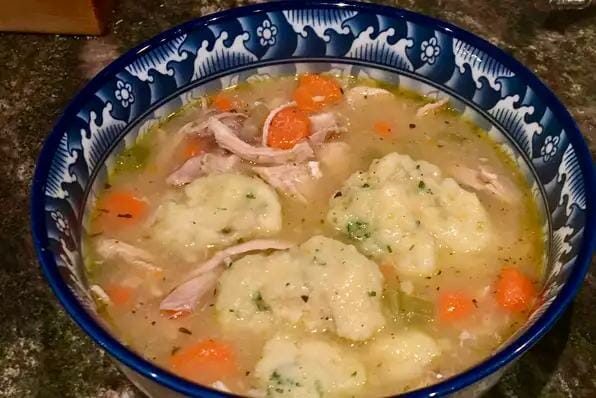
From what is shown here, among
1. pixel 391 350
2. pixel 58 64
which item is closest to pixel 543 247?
pixel 391 350

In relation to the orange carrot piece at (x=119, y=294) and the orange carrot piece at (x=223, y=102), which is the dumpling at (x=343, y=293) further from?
the orange carrot piece at (x=223, y=102)

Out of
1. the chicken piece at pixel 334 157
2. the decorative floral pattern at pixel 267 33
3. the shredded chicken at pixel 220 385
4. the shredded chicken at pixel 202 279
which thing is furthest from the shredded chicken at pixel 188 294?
the decorative floral pattern at pixel 267 33

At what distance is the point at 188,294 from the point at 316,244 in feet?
0.77

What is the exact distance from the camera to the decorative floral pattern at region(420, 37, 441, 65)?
1.62m

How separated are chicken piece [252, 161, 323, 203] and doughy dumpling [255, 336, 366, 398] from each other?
0.35 metres

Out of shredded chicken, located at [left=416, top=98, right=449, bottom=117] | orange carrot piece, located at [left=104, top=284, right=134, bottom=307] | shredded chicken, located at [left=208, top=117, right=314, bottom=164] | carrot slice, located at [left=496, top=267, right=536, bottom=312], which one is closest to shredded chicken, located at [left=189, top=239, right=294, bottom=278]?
orange carrot piece, located at [left=104, top=284, right=134, bottom=307]

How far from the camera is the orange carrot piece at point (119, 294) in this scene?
4.41 ft

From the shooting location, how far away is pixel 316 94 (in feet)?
5.66

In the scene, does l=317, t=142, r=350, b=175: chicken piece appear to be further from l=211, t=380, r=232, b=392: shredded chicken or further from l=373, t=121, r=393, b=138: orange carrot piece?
l=211, t=380, r=232, b=392: shredded chicken

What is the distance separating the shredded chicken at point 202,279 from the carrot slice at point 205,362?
8cm

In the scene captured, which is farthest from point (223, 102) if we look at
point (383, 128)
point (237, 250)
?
point (237, 250)

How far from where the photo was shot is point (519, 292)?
1340 millimetres

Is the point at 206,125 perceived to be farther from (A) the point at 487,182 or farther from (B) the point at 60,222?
(A) the point at 487,182

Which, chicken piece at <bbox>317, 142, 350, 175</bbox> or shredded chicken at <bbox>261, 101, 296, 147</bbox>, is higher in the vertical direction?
shredded chicken at <bbox>261, 101, 296, 147</bbox>
